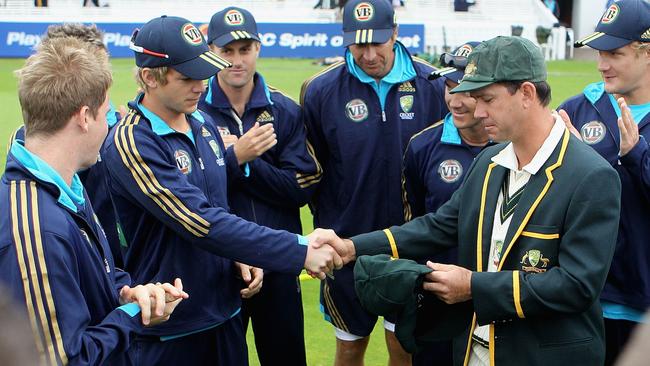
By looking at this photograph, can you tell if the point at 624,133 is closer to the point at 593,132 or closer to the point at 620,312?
the point at 593,132

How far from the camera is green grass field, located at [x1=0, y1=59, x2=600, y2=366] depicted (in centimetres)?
673

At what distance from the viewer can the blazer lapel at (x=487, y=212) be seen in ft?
12.3

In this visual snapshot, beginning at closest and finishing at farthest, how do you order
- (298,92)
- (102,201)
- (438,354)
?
1. (102,201)
2. (438,354)
3. (298,92)

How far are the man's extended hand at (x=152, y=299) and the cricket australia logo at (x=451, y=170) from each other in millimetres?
2072

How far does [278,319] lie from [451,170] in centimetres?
137

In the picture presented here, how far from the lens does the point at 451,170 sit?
5.16 m

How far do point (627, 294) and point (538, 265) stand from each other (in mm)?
1235

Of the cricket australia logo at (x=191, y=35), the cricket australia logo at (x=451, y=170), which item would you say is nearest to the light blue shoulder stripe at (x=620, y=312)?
the cricket australia logo at (x=451, y=170)

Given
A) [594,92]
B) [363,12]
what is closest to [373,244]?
[594,92]

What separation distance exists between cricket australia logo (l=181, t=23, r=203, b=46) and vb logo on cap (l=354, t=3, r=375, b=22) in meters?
1.51

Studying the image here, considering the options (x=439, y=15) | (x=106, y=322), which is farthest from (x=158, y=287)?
(x=439, y=15)

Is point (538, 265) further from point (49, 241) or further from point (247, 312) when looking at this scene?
point (247, 312)

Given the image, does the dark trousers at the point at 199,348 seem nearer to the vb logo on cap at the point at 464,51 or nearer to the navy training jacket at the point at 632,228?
the navy training jacket at the point at 632,228

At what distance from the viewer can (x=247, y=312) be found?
5500 mm
